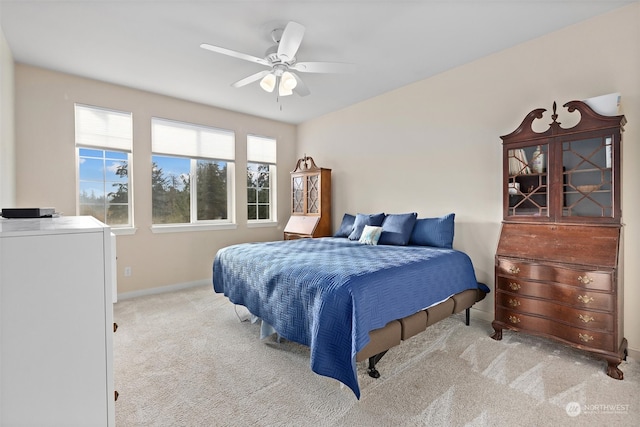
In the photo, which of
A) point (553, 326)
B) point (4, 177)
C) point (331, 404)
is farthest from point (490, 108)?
point (4, 177)

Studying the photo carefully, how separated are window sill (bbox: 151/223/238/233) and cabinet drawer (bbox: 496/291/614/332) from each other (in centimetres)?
370

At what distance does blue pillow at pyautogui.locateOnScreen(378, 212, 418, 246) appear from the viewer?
344 centimetres

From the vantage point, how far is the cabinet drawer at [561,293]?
212cm

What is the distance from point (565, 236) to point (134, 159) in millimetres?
4691

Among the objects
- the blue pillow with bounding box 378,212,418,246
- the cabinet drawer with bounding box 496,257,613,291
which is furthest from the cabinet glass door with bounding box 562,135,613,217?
the blue pillow with bounding box 378,212,418,246

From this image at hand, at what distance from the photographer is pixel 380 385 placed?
1980 mm

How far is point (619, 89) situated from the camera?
7.93 ft

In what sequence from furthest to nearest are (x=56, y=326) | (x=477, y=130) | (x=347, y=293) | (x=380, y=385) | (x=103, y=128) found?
(x=103, y=128) → (x=477, y=130) → (x=380, y=385) → (x=347, y=293) → (x=56, y=326)

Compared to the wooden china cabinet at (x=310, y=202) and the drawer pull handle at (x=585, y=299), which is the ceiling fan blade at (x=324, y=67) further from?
the drawer pull handle at (x=585, y=299)

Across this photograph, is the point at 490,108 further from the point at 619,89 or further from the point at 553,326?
the point at 553,326

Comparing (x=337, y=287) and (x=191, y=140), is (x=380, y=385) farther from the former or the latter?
(x=191, y=140)

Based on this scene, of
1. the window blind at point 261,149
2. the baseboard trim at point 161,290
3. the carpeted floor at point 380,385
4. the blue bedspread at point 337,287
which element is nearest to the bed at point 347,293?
the blue bedspread at point 337,287

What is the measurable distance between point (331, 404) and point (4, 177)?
11.1 feet

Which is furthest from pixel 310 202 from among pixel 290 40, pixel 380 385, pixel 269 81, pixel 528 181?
pixel 380 385
